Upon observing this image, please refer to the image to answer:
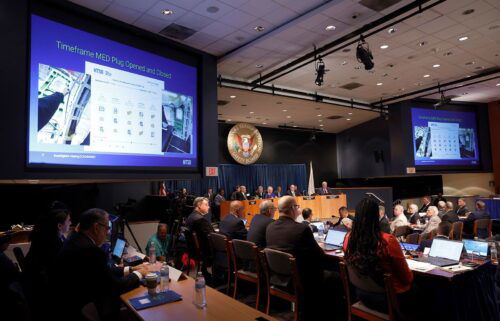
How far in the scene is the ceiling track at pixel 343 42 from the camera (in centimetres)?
518

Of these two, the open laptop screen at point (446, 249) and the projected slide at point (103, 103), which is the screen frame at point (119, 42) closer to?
the projected slide at point (103, 103)

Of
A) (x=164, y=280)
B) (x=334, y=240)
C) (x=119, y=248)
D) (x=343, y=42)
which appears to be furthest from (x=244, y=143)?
(x=164, y=280)

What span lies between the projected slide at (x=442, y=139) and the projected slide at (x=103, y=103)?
8.37 metres

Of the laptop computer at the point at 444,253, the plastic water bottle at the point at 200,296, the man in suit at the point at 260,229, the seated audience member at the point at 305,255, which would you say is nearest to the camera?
the plastic water bottle at the point at 200,296

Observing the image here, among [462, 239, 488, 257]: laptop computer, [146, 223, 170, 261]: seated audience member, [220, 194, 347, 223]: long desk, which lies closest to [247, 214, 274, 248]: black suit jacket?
[146, 223, 170, 261]: seated audience member

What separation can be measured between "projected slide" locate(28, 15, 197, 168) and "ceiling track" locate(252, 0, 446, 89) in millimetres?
2519

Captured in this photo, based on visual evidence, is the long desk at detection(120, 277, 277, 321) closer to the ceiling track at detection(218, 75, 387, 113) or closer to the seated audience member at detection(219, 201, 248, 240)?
Result: the seated audience member at detection(219, 201, 248, 240)

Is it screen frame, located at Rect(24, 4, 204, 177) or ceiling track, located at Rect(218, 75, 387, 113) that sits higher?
ceiling track, located at Rect(218, 75, 387, 113)

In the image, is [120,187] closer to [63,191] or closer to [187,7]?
[63,191]

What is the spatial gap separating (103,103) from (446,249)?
14.7 ft

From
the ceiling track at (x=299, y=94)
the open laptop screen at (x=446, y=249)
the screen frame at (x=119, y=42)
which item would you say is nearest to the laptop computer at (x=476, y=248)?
the open laptop screen at (x=446, y=249)

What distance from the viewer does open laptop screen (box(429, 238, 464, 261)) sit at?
3.45 meters

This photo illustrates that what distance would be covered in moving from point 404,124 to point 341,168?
20.2 ft

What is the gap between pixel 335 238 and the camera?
4.74 m
